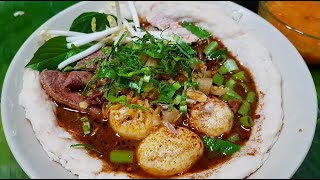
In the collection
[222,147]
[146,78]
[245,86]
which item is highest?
[146,78]

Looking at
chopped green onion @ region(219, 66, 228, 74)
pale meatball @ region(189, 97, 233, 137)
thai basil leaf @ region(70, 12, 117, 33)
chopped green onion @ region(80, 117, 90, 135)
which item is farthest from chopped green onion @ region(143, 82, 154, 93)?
Result: thai basil leaf @ region(70, 12, 117, 33)

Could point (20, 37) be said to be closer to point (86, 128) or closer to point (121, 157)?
point (86, 128)

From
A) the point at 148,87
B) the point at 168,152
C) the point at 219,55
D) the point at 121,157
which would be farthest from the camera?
the point at 219,55

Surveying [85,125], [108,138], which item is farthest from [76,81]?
[108,138]

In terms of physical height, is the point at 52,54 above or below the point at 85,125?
above

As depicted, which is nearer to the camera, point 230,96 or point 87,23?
point 230,96

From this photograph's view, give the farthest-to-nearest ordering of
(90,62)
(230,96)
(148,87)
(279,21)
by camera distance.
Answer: (279,21)
(90,62)
(230,96)
(148,87)

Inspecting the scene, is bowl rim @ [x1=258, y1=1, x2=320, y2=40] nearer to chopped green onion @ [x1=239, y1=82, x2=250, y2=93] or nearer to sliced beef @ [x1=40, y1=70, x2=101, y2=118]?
chopped green onion @ [x1=239, y1=82, x2=250, y2=93]
